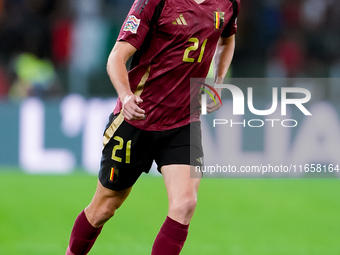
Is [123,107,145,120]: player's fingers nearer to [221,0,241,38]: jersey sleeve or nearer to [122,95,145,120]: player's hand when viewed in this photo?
[122,95,145,120]: player's hand

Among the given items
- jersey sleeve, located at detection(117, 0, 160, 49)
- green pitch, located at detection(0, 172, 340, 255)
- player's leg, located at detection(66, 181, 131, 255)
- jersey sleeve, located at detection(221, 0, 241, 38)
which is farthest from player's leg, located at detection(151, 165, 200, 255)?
green pitch, located at detection(0, 172, 340, 255)

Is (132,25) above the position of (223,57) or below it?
above

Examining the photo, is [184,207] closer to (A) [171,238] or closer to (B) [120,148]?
(A) [171,238]

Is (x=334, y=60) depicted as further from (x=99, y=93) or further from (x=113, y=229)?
(x=113, y=229)

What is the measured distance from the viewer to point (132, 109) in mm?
A: 2750

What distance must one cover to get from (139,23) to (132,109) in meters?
0.53

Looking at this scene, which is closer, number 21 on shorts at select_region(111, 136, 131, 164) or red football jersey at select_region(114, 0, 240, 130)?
red football jersey at select_region(114, 0, 240, 130)

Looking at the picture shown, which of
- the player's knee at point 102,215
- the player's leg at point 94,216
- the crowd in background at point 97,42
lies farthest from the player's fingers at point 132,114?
the crowd in background at point 97,42

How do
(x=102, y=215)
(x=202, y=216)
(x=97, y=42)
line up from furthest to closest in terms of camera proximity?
(x=97, y=42) → (x=202, y=216) → (x=102, y=215)

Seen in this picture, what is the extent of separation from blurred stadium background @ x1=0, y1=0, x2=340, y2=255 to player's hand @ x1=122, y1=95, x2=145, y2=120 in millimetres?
1781

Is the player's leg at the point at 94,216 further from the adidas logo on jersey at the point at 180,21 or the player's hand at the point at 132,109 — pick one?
the adidas logo on jersey at the point at 180,21

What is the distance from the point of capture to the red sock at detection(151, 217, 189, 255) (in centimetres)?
298

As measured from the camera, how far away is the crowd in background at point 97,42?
885cm

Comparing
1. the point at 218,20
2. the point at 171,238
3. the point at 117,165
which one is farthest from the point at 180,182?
the point at 218,20
